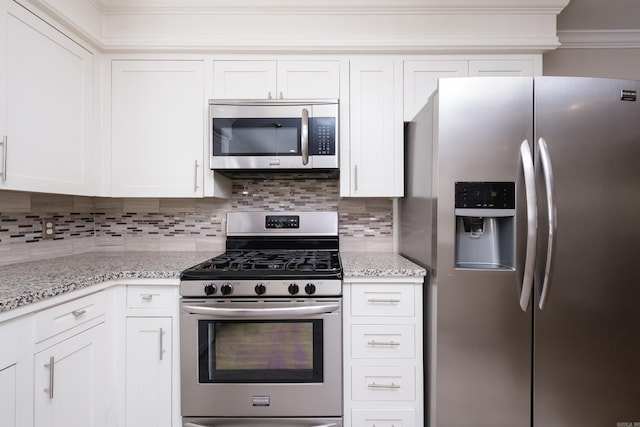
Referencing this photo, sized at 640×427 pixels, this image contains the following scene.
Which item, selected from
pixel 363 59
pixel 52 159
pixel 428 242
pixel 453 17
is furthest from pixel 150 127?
pixel 453 17

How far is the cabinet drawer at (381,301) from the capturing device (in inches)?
59.4

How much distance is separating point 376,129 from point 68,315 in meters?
1.79

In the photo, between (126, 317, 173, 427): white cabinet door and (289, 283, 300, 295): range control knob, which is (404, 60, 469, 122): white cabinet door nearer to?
(289, 283, 300, 295): range control knob

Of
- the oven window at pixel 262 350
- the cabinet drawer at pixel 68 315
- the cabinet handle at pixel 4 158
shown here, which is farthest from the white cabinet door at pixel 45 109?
the oven window at pixel 262 350

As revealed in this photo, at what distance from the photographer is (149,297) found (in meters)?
1.49

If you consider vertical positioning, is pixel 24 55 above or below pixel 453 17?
below

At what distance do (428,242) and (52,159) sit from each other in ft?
6.39

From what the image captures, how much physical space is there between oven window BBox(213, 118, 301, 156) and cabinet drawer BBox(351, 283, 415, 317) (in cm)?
88

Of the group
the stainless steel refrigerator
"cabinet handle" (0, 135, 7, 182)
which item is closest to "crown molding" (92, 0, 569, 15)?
the stainless steel refrigerator

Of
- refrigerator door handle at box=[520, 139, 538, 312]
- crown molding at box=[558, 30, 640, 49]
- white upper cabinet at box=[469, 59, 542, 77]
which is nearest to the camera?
refrigerator door handle at box=[520, 139, 538, 312]

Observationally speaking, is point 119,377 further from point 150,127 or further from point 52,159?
point 150,127

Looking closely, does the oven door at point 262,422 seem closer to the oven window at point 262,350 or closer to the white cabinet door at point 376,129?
the oven window at point 262,350

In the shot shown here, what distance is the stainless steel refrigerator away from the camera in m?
1.31

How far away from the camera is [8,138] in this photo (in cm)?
133
